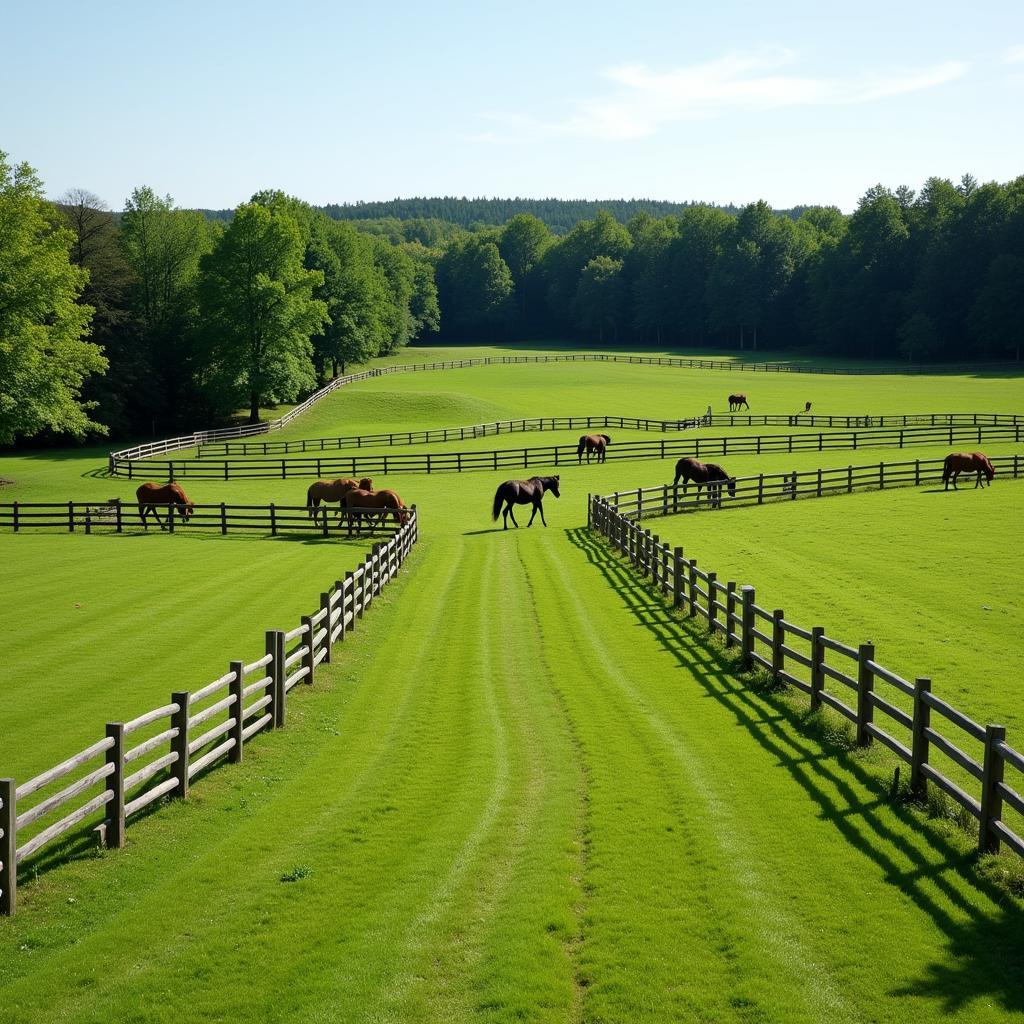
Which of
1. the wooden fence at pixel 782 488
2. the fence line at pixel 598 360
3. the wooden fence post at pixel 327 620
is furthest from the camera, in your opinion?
the fence line at pixel 598 360

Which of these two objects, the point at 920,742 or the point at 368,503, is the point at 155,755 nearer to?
the point at 920,742

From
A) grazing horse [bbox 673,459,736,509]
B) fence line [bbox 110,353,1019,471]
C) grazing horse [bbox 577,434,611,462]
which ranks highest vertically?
fence line [bbox 110,353,1019,471]

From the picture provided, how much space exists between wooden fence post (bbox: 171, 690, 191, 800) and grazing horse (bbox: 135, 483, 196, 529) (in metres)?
24.1

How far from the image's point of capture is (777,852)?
8070 millimetres

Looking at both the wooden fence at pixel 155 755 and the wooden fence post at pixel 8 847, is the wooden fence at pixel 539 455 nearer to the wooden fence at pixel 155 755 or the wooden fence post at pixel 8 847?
the wooden fence at pixel 155 755

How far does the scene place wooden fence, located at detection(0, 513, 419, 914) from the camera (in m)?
7.45

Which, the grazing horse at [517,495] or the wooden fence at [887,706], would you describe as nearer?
the wooden fence at [887,706]

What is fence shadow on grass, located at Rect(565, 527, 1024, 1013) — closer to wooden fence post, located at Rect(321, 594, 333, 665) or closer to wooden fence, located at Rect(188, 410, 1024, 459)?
wooden fence post, located at Rect(321, 594, 333, 665)

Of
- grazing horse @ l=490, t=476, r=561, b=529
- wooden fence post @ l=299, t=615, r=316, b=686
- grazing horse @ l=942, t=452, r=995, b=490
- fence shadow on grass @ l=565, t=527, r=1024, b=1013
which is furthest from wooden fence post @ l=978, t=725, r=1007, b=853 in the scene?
grazing horse @ l=942, t=452, r=995, b=490

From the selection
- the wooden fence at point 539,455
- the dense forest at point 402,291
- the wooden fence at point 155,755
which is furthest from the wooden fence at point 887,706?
the dense forest at point 402,291

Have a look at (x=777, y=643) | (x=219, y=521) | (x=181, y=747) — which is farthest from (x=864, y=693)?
(x=219, y=521)

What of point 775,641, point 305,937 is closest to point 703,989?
point 305,937

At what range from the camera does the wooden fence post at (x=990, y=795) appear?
7676 mm

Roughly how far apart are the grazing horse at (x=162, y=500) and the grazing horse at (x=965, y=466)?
25.9m
